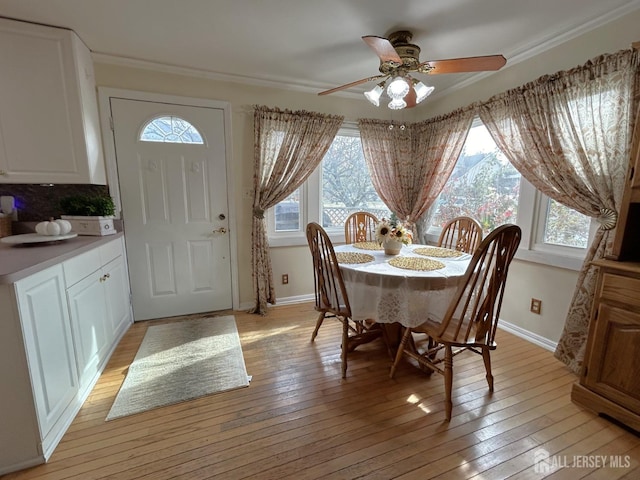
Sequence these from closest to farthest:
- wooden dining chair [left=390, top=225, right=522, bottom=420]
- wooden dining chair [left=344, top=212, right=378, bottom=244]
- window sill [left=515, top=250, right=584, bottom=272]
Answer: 1. wooden dining chair [left=390, top=225, right=522, bottom=420]
2. window sill [left=515, top=250, right=584, bottom=272]
3. wooden dining chair [left=344, top=212, right=378, bottom=244]

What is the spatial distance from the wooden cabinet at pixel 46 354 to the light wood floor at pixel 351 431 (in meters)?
0.11

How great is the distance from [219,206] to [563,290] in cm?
310

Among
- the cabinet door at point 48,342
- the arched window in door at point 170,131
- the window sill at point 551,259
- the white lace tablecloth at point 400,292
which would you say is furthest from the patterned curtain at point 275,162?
the window sill at point 551,259

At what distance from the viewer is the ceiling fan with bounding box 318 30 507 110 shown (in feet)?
5.42

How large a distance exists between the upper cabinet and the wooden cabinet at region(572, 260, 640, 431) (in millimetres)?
3509

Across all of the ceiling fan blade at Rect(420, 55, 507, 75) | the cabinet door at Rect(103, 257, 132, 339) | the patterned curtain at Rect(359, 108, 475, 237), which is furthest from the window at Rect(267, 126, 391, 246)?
the ceiling fan blade at Rect(420, 55, 507, 75)

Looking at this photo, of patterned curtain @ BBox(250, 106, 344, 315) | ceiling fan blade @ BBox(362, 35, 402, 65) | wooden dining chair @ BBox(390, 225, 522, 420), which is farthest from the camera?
patterned curtain @ BBox(250, 106, 344, 315)

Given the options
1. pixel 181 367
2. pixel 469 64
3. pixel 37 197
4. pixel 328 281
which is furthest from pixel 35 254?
pixel 469 64

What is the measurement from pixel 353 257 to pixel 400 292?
49 centimetres

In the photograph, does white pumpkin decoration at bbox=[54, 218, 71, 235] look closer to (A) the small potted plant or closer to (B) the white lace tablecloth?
(A) the small potted plant

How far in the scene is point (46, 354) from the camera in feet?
4.42

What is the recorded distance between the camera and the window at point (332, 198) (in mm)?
3230

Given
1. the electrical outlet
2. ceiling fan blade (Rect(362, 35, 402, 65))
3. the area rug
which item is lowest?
the area rug

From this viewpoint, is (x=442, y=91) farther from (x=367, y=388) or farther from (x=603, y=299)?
(x=367, y=388)
